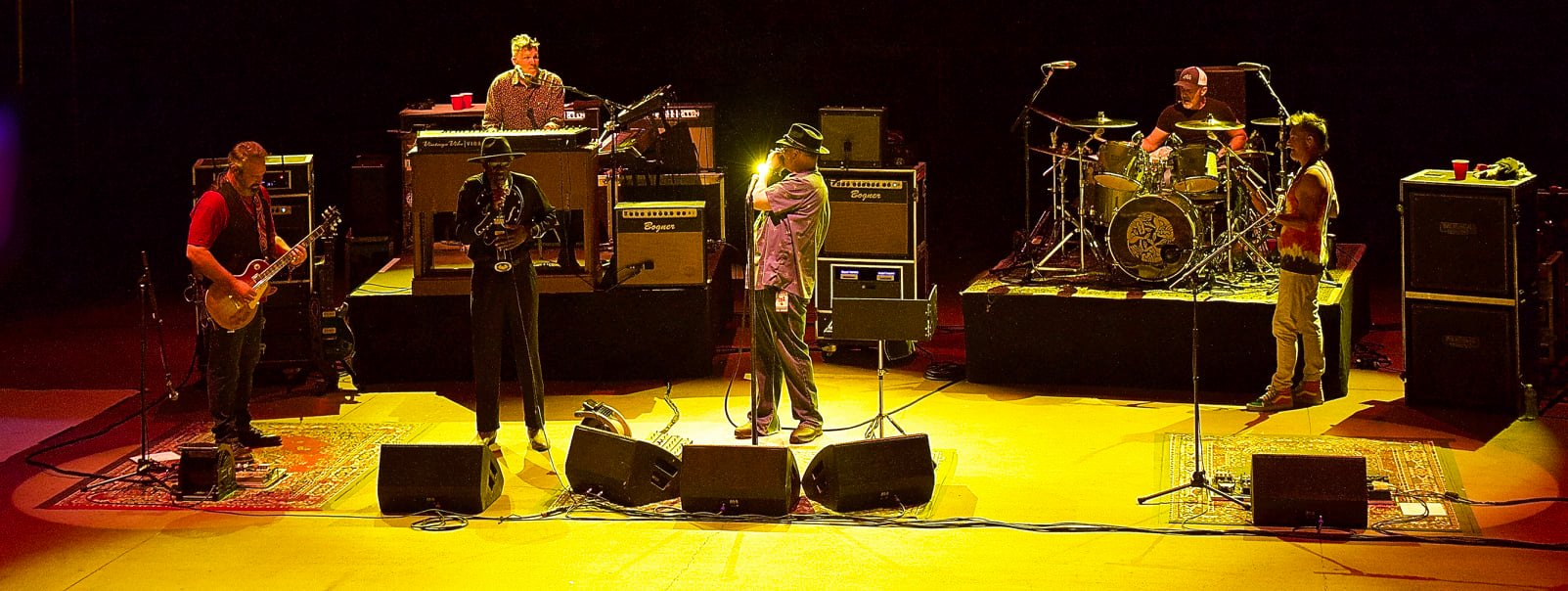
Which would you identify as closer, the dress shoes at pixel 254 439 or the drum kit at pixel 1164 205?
the dress shoes at pixel 254 439

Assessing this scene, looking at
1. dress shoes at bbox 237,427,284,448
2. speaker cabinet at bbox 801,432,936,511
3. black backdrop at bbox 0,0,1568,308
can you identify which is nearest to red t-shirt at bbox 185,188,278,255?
dress shoes at bbox 237,427,284,448

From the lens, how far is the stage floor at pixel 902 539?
7.31 meters

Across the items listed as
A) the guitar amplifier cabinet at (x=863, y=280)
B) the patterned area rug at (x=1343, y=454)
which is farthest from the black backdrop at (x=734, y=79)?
the patterned area rug at (x=1343, y=454)

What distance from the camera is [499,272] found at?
9.20 metres

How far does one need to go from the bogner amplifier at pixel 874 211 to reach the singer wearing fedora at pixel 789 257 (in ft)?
7.10

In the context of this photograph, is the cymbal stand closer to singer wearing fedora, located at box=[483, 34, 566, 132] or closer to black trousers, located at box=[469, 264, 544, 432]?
singer wearing fedora, located at box=[483, 34, 566, 132]

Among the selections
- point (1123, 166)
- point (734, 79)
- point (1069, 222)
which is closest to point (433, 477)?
point (1123, 166)

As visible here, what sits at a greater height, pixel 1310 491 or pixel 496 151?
pixel 496 151

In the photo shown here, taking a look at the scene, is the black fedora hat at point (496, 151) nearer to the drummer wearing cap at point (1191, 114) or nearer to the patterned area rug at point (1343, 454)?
the patterned area rug at point (1343, 454)

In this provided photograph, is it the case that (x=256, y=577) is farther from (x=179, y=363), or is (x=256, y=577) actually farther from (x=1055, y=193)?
(x=1055, y=193)

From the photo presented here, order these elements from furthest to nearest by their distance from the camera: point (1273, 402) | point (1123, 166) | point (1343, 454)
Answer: point (1123, 166) → point (1273, 402) → point (1343, 454)

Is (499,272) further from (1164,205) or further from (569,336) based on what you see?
(1164,205)

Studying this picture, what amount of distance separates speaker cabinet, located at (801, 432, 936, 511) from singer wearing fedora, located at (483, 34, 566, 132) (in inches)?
178

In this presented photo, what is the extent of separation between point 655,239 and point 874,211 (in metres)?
1.53
